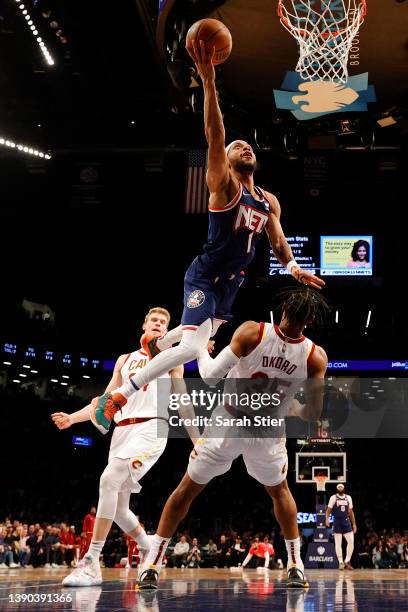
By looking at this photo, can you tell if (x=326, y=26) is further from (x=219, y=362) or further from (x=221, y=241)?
(x=219, y=362)

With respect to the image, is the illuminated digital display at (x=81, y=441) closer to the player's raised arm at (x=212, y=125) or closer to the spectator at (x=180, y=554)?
the spectator at (x=180, y=554)

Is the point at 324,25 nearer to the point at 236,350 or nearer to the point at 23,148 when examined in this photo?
the point at 236,350

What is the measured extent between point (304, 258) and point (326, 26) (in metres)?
12.5

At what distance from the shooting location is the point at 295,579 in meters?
5.50

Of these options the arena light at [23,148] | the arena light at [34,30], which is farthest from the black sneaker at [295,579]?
the arena light at [23,148]

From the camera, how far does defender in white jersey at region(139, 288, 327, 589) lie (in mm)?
5051

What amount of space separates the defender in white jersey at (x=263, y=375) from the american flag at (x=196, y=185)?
13.7 meters

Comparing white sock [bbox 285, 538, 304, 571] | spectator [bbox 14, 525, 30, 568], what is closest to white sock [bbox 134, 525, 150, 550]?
white sock [bbox 285, 538, 304, 571]

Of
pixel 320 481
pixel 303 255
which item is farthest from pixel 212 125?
pixel 303 255

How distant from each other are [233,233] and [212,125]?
2.62 feet

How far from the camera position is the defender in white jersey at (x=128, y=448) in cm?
570

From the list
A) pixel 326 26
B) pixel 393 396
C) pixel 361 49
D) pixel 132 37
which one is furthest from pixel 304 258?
pixel 326 26

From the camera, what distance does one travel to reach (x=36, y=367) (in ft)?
82.9

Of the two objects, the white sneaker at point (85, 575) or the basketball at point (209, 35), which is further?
the white sneaker at point (85, 575)
